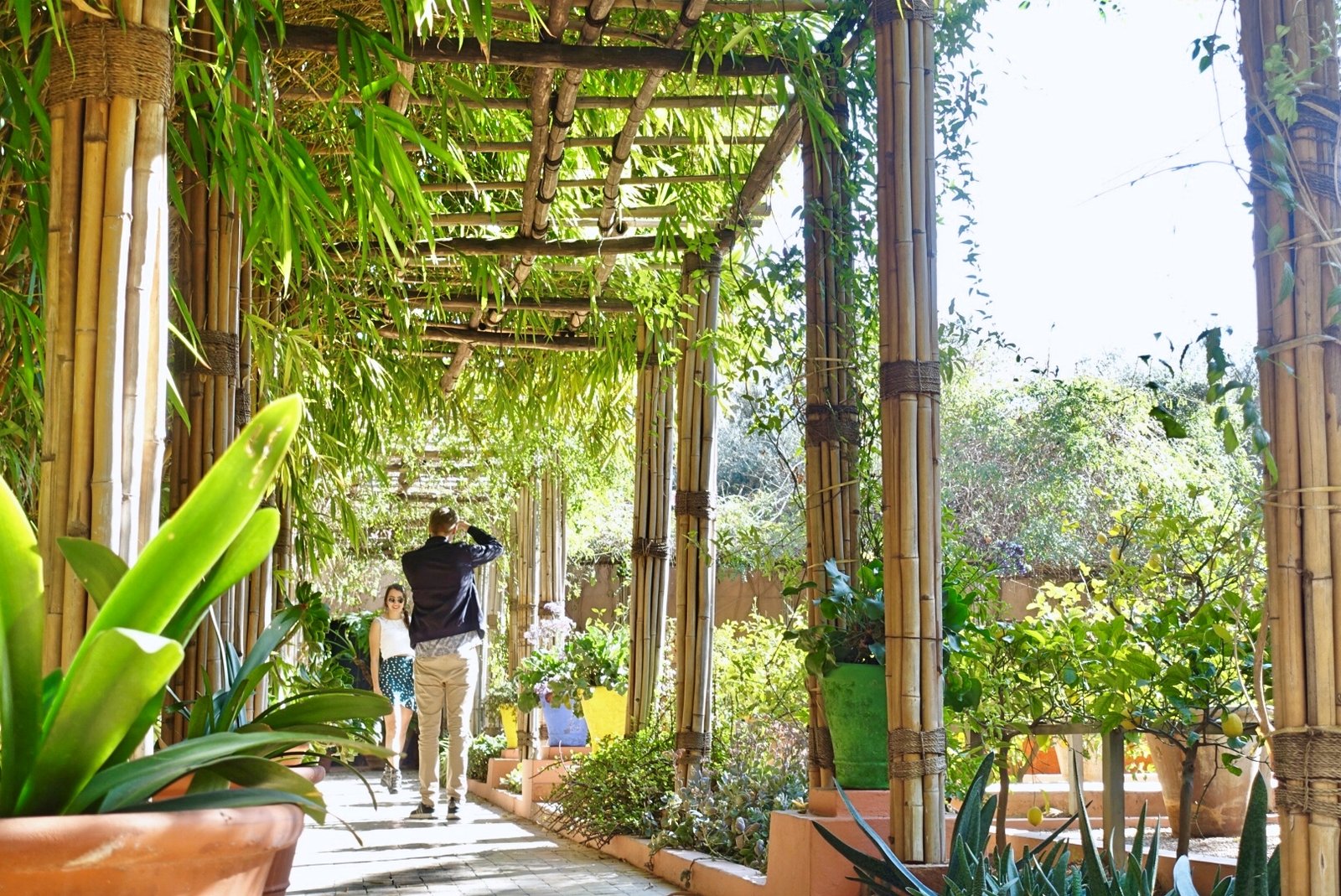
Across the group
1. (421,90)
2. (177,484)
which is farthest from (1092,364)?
(177,484)

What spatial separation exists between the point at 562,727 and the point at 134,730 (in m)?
6.36

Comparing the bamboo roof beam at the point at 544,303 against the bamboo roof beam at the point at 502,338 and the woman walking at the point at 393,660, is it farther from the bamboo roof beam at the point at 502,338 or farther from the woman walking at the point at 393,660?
the woman walking at the point at 393,660

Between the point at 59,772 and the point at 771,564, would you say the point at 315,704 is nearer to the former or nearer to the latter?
the point at 59,772

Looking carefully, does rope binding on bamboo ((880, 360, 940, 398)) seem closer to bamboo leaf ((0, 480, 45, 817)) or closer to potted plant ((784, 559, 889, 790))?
potted plant ((784, 559, 889, 790))

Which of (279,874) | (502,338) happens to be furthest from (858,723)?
(502,338)

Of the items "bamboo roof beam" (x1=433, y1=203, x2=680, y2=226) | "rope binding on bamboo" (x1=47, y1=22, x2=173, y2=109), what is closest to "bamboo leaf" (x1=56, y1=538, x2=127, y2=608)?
"rope binding on bamboo" (x1=47, y1=22, x2=173, y2=109)

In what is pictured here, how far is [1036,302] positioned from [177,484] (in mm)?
11303

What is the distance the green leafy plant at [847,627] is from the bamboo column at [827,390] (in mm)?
232

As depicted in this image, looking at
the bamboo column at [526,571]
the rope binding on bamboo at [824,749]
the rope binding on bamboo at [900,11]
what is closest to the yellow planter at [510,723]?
the bamboo column at [526,571]

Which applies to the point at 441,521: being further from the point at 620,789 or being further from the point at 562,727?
the point at 562,727

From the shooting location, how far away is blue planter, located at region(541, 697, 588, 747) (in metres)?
7.21

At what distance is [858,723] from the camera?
3.00 meters

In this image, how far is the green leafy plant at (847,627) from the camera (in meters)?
2.99

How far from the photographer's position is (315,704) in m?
1.44
